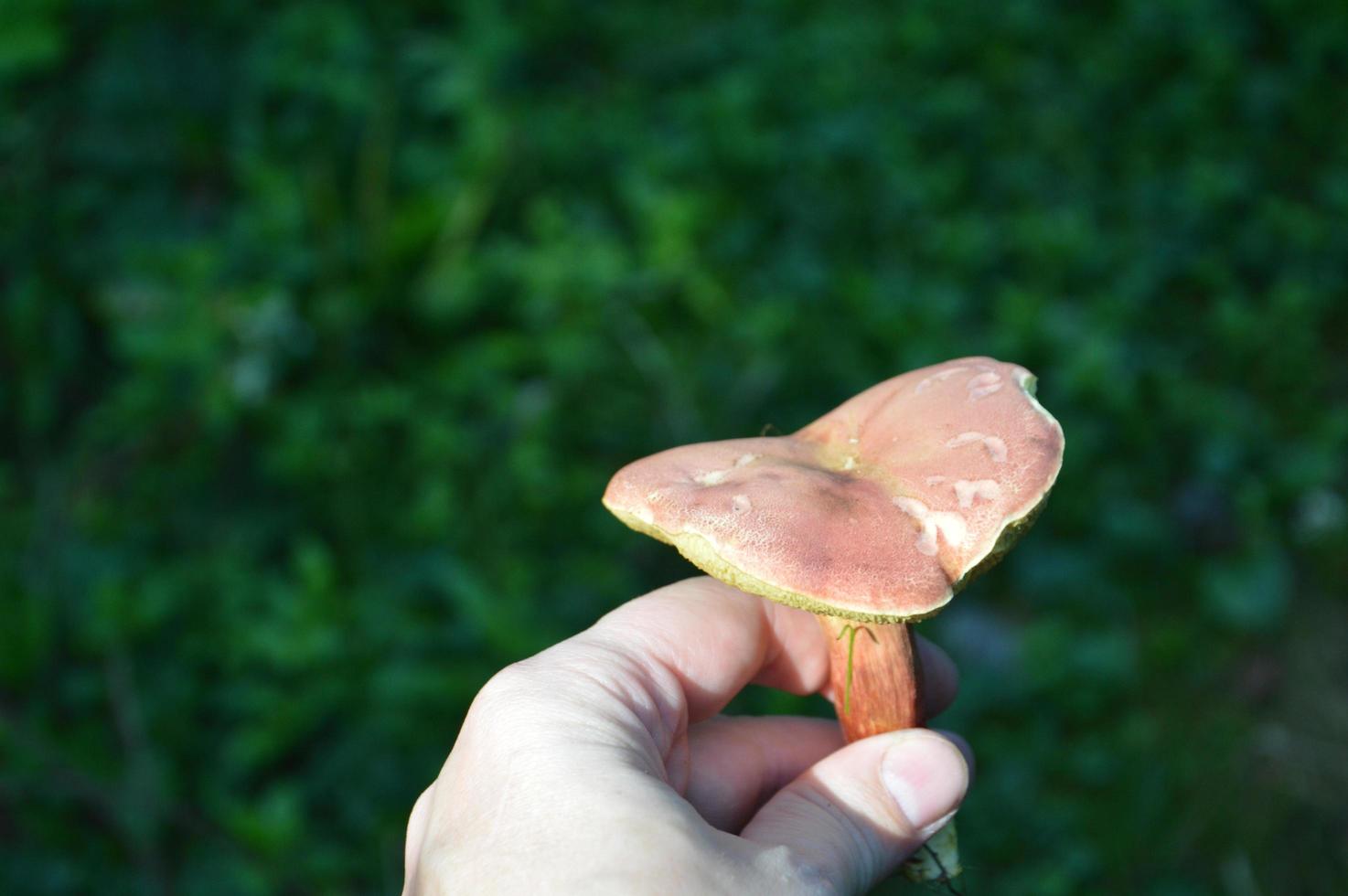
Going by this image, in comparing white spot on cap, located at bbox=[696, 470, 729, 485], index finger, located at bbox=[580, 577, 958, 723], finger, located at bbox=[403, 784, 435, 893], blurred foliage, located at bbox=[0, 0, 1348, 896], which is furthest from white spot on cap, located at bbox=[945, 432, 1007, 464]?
blurred foliage, located at bbox=[0, 0, 1348, 896]

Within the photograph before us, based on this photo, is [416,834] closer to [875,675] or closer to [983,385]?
[875,675]

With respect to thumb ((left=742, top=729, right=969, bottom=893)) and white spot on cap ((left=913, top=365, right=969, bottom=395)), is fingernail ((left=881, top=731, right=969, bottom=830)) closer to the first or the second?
thumb ((left=742, top=729, right=969, bottom=893))

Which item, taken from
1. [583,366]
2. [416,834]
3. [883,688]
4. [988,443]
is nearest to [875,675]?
[883,688]

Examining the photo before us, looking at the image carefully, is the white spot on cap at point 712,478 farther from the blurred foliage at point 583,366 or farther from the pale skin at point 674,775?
the blurred foliage at point 583,366

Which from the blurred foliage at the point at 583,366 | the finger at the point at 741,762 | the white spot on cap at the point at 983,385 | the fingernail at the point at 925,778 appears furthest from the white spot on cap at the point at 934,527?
the blurred foliage at the point at 583,366

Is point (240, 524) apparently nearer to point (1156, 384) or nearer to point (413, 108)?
point (413, 108)
